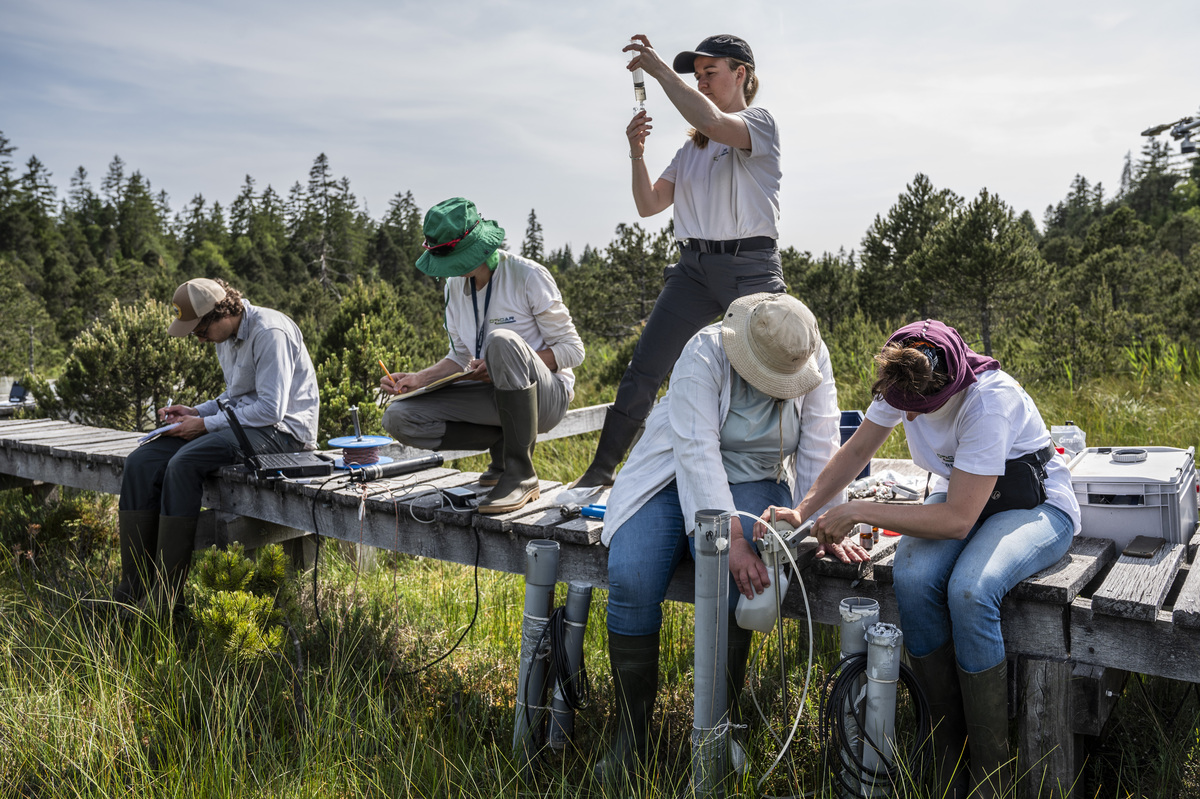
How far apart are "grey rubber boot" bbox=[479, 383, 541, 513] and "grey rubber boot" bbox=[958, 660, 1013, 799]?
65.6 inches

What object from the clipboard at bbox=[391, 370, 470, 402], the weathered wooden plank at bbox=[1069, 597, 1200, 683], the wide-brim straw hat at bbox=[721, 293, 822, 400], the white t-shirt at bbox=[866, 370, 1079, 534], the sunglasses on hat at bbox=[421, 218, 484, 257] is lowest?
the weathered wooden plank at bbox=[1069, 597, 1200, 683]

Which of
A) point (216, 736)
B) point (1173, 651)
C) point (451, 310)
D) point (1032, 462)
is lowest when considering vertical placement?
point (216, 736)

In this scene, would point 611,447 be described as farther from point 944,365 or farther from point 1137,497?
point 1137,497

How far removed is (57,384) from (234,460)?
4.90m

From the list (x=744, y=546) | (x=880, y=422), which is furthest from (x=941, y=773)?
(x=880, y=422)

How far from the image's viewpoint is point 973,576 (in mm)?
2111

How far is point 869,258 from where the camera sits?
17297mm

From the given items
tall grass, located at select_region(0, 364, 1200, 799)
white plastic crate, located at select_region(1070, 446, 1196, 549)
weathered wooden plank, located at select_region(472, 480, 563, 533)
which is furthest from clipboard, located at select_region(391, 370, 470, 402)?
white plastic crate, located at select_region(1070, 446, 1196, 549)

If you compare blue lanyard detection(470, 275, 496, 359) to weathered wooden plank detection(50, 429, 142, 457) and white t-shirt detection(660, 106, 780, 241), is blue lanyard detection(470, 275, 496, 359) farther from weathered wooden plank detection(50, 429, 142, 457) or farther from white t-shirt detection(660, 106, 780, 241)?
weathered wooden plank detection(50, 429, 142, 457)

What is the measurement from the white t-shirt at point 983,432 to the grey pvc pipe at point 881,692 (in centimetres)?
49

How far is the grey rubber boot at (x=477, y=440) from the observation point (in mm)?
3533

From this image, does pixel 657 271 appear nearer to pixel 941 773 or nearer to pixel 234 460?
pixel 234 460

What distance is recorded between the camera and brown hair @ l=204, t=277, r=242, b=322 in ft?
13.1

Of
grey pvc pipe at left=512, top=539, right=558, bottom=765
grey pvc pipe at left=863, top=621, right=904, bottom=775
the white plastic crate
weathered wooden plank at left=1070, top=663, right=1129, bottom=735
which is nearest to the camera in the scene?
grey pvc pipe at left=863, top=621, right=904, bottom=775
